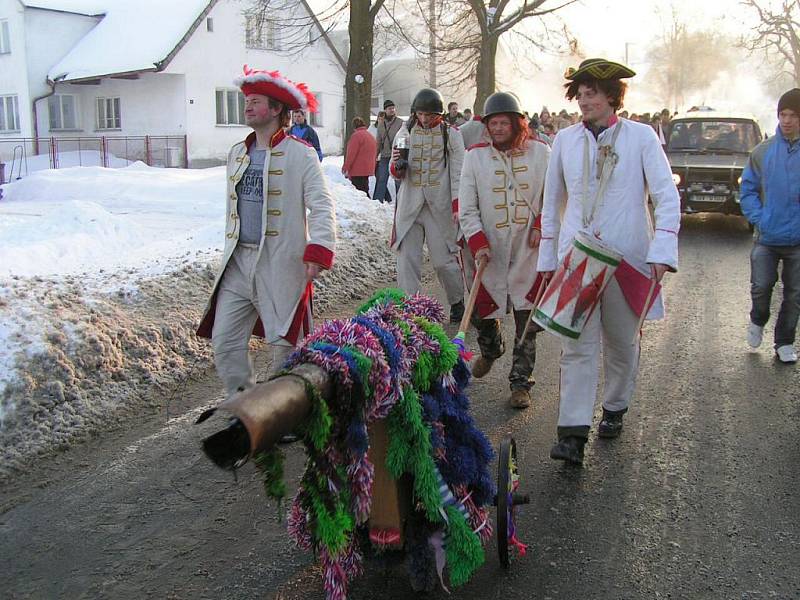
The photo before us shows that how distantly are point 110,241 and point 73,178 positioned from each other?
9.53 meters

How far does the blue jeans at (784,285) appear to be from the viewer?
6355 millimetres

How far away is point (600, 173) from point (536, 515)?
1.80m

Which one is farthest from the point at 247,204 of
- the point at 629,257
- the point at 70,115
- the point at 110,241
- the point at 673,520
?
the point at 70,115

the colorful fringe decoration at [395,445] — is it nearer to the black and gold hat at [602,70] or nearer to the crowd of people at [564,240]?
the crowd of people at [564,240]

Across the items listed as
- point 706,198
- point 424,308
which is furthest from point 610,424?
point 706,198

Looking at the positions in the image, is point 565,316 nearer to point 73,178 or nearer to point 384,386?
point 384,386

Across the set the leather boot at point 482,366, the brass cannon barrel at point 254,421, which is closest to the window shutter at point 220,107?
the leather boot at point 482,366

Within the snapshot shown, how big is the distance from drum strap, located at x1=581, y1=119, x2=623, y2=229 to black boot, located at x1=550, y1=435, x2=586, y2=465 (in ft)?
3.73

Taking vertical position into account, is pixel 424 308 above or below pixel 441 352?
above

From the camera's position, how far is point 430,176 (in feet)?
23.4

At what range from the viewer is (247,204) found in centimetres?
454

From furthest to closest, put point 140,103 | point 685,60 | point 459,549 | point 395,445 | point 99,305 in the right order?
point 685,60, point 140,103, point 99,305, point 459,549, point 395,445

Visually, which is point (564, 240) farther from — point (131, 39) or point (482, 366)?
point (131, 39)

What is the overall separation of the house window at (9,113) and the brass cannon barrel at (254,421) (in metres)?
34.5
